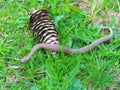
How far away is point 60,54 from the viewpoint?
2.75 meters

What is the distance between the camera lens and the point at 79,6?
3.20 m

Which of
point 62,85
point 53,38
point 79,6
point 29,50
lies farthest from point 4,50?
point 79,6

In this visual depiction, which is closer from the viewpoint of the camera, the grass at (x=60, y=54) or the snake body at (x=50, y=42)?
the grass at (x=60, y=54)

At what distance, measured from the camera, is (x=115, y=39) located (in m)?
2.89

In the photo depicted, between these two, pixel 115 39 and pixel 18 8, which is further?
pixel 18 8

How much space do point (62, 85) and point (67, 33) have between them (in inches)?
21.9

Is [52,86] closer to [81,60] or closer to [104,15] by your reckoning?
[81,60]

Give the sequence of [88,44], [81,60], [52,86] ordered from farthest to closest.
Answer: [88,44]
[81,60]
[52,86]

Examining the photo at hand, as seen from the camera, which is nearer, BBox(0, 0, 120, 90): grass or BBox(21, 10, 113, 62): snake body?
BBox(0, 0, 120, 90): grass

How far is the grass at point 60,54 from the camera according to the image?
2572 millimetres

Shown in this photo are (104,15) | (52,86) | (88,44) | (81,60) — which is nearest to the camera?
(52,86)

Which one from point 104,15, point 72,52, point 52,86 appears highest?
point 104,15

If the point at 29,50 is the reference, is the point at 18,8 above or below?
above

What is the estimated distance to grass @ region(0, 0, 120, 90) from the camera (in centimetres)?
257
